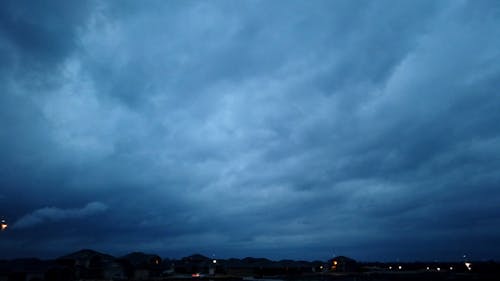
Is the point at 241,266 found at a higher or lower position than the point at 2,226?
lower

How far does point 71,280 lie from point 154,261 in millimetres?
30466

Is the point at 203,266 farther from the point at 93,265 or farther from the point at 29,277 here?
the point at 29,277

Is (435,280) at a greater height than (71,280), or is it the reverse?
(71,280)

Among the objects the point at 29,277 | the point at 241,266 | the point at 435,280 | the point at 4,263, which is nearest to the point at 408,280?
the point at 435,280

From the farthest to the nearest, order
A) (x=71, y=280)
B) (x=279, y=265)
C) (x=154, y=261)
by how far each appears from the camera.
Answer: (x=279, y=265), (x=154, y=261), (x=71, y=280)

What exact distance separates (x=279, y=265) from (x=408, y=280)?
66553 millimetres

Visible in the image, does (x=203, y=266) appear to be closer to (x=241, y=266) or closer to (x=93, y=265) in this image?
(x=241, y=266)

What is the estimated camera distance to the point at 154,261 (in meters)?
103

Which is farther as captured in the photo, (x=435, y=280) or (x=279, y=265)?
(x=279, y=265)

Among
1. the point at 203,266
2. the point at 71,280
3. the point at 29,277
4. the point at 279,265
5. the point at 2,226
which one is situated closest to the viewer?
the point at 2,226

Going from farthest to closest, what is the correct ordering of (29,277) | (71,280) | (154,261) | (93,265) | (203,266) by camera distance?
1. (203,266)
2. (154,261)
3. (93,265)
4. (71,280)
5. (29,277)

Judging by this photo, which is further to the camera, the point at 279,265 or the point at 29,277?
the point at 279,265

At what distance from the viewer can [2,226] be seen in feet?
114

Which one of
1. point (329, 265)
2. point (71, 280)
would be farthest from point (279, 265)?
point (71, 280)
